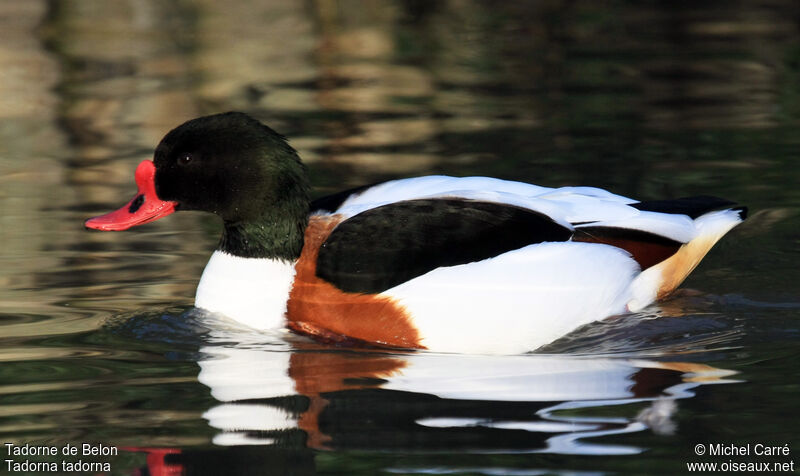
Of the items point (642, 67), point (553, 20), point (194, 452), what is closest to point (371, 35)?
point (553, 20)

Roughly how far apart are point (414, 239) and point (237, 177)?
1.02 metres

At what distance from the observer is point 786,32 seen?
16062 millimetres

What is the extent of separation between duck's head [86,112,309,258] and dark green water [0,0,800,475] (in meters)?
0.54

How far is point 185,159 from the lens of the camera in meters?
6.50

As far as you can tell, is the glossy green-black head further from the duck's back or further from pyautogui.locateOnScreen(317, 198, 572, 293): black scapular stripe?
pyautogui.locateOnScreen(317, 198, 572, 293): black scapular stripe

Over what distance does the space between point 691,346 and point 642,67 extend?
8.51m

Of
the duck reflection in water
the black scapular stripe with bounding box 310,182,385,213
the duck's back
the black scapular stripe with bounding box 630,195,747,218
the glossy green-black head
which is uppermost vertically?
the glossy green-black head

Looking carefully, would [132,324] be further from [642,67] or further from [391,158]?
[642,67]

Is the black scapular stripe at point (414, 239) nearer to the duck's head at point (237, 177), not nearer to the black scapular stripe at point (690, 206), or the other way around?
the duck's head at point (237, 177)

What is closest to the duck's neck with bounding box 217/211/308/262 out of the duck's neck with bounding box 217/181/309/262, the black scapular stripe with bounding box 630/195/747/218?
the duck's neck with bounding box 217/181/309/262

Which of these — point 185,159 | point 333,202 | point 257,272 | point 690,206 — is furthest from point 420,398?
point 690,206

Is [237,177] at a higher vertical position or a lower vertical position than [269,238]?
higher

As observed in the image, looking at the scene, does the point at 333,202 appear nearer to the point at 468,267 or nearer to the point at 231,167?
the point at 231,167

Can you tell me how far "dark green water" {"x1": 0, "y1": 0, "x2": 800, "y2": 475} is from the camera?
4949mm
